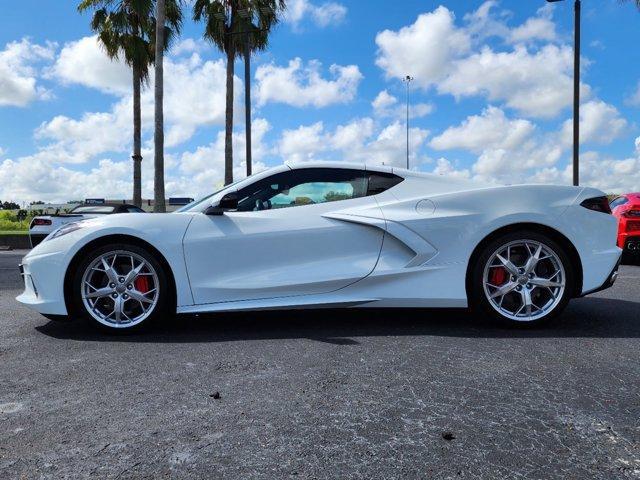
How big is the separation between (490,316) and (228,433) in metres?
2.46

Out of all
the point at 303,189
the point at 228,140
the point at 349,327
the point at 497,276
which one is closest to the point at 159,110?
the point at 228,140

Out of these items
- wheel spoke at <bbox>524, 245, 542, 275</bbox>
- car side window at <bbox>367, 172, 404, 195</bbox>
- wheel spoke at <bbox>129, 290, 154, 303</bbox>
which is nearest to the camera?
wheel spoke at <bbox>129, 290, 154, 303</bbox>

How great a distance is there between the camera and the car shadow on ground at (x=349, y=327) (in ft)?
12.1

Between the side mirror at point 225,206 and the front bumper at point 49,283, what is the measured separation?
1.11m

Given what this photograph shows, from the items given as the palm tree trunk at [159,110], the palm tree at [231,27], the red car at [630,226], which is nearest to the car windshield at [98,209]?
the palm tree trunk at [159,110]

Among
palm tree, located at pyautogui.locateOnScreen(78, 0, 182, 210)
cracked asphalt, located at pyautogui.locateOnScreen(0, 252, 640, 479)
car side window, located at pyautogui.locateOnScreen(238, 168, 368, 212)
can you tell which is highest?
palm tree, located at pyautogui.locateOnScreen(78, 0, 182, 210)

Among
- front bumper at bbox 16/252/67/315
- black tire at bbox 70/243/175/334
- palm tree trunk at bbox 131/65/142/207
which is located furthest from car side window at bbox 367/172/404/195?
palm tree trunk at bbox 131/65/142/207

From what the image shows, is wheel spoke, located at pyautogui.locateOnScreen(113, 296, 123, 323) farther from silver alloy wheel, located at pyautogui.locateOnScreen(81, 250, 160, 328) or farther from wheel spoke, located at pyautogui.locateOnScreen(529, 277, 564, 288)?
wheel spoke, located at pyautogui.locateOnScreen(529, 277, 564, 288)

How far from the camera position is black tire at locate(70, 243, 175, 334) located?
3775 mm

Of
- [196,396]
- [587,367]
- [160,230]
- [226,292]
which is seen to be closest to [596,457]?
[587,367]

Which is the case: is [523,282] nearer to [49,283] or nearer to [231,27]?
[49,283]

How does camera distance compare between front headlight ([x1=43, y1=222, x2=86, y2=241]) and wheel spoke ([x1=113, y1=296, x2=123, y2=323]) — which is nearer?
wheel spoke ([x1=113, y1=296, x2=123, y2=323])

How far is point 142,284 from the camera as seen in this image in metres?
3.84

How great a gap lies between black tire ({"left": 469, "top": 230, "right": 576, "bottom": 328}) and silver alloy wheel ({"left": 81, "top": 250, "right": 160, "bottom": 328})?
7.59 feet
